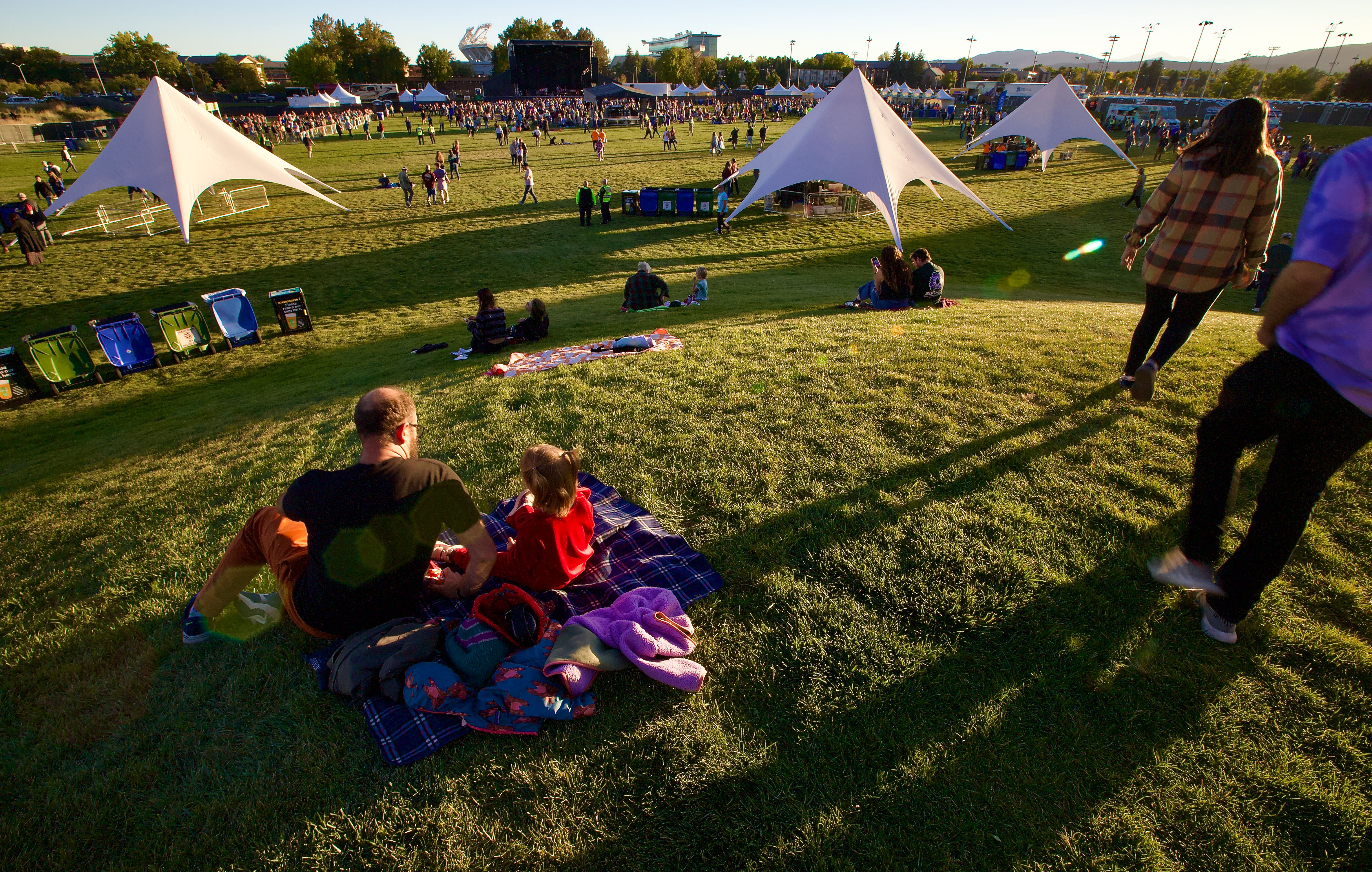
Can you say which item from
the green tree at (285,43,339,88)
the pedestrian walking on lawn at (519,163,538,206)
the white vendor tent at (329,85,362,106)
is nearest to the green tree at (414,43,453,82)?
the green tree at (285,43,339,88)

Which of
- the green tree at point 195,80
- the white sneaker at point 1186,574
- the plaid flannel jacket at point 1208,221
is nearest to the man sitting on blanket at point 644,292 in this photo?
the plaid flannel jacket at point 1208,221

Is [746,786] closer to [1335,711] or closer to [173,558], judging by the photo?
[1335,711]

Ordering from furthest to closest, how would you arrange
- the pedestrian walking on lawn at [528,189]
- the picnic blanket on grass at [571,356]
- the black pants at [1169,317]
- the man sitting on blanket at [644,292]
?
the pedestrian walking on lawn at [528,189] < the man sitting on blanket at [644,292] < the picnic blanket on grass at [571,356] < the black pants at [1169,317]

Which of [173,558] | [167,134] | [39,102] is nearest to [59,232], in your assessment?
[167,134]

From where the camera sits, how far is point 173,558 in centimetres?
397

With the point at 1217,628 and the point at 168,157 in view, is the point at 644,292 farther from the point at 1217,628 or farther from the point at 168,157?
the point at 168,157

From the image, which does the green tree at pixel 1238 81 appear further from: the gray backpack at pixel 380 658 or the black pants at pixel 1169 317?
the gray backpack at pixel 380 658

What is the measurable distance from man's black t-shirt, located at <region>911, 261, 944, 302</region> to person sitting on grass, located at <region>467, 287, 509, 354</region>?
21.3 feet

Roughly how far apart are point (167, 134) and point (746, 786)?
21869mm

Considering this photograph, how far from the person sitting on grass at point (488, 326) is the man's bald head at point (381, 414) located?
6.52m

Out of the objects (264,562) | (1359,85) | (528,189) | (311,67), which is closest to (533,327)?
(264,562)

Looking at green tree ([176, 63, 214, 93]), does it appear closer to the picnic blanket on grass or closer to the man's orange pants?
the picnic blanket on grass

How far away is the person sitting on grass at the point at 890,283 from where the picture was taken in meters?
8.91

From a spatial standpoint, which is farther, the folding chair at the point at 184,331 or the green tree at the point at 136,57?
the green tree at the point at 136,57
